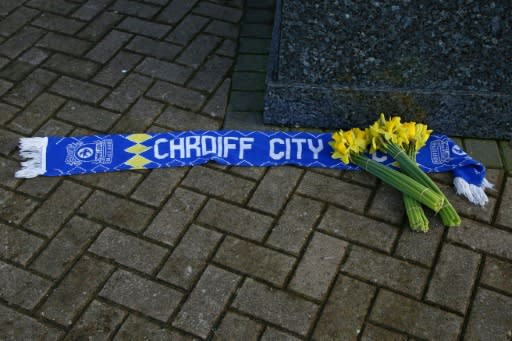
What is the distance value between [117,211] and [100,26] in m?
1.96

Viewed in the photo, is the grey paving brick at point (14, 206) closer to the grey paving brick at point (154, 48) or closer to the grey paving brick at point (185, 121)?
the grey paving brick at point (185, 121)

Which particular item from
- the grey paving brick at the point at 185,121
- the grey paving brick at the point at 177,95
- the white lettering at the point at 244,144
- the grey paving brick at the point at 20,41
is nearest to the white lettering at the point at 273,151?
the white lettering at the point at 244,144

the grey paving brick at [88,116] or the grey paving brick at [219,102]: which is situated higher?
the grey paving brick at [219,102]

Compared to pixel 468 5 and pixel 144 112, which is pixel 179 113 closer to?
pixel 144 112

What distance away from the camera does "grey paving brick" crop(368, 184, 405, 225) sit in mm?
3391

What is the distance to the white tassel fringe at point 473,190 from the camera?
344 cm

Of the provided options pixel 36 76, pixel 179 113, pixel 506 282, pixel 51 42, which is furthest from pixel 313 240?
pixel 51 42

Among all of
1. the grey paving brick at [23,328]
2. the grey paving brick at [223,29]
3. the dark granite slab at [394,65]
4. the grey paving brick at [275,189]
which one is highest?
the dark granite slab at [394,65]

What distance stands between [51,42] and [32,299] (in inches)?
90.7

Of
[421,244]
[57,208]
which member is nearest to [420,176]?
Result: [421,244]

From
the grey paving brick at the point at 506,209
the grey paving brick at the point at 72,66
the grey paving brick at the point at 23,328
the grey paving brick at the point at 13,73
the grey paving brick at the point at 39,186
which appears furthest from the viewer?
the grey paving brick at the point at 72,66

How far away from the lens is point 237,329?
286cm

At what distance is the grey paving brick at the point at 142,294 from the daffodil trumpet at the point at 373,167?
1.29m

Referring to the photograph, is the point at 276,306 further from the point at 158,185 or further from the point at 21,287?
the point at 21,287
